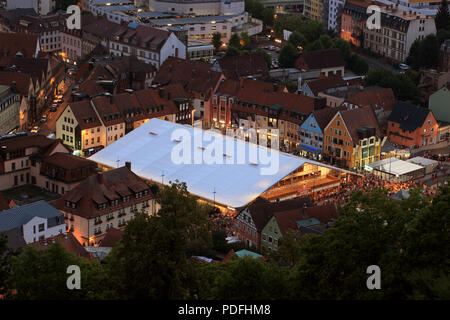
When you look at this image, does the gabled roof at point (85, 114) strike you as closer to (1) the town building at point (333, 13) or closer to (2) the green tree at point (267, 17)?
(1) the town building at point (333, 13)

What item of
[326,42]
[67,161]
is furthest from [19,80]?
[326,42]

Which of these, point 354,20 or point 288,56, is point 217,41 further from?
point 354,20

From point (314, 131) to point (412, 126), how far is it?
371 inches

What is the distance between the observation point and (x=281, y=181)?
7550 centimetres

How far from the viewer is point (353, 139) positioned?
8394 centimetres

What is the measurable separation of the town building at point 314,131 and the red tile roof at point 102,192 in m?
20.1

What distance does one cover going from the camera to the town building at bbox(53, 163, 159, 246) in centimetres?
6819

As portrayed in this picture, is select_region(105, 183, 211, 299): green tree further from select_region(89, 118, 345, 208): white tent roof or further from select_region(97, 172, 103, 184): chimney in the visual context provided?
select_region(89, 118, 345, 208): white tent roof

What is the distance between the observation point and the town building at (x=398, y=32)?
408 feet

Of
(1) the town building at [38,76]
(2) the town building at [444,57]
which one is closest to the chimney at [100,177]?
(1) the town building at [38,76]

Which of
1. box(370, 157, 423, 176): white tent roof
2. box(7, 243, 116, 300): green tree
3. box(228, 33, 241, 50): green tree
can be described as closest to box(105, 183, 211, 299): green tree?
box(7, 243, 116, 300): green tree

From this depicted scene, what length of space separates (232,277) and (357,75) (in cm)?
7838
